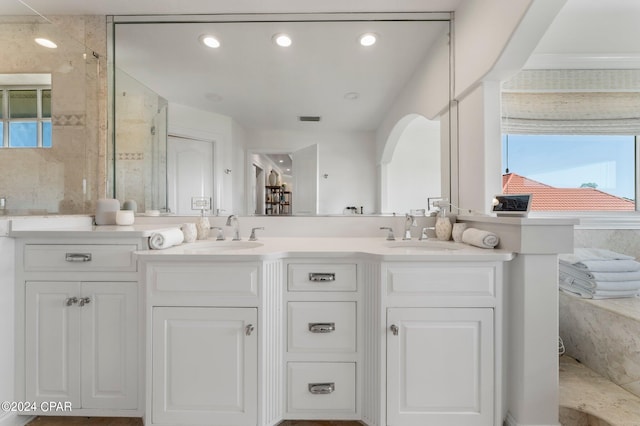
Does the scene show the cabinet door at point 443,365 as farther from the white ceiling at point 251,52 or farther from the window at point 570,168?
the window at point 570,168

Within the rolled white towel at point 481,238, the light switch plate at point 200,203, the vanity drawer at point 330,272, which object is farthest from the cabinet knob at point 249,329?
the rolled white towel at point 481,238

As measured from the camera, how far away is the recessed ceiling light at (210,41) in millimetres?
1749

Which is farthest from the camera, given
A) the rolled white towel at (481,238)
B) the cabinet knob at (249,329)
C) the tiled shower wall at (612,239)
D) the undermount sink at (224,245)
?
the tiled shower wall at (612,239)

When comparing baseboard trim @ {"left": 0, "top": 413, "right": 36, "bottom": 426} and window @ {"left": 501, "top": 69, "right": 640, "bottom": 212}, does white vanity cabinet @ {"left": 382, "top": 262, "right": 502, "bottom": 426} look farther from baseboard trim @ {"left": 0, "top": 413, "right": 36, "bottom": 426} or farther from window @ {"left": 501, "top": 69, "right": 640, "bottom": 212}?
baseboard trim @ {"left": 0, "top": 413, "right": 36, "bottom": 426}

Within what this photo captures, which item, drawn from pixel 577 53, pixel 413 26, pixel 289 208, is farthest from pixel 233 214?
pixel 577 53

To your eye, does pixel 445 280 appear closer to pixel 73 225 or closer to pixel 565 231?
pixel 565 231

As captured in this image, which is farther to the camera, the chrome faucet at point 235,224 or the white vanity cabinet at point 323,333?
the chrome faucet at point 235,224

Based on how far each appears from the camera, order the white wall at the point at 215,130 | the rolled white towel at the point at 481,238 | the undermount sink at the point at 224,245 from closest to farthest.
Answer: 1. the rolled white towel at the point at 481,238
2. the undermount sink at the point at 224,245
3. the white wall at the point at 215,130

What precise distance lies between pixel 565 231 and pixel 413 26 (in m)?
1.45

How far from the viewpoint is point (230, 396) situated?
46.9 inches

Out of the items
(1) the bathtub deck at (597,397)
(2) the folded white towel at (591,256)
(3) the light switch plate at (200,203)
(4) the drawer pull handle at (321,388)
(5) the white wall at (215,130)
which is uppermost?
(5) the white wall at (215,130)

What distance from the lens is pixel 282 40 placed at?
1.73 metres

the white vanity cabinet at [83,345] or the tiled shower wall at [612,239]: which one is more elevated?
the tiled shower wall at [612,239]

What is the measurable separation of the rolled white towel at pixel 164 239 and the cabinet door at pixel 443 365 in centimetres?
110
